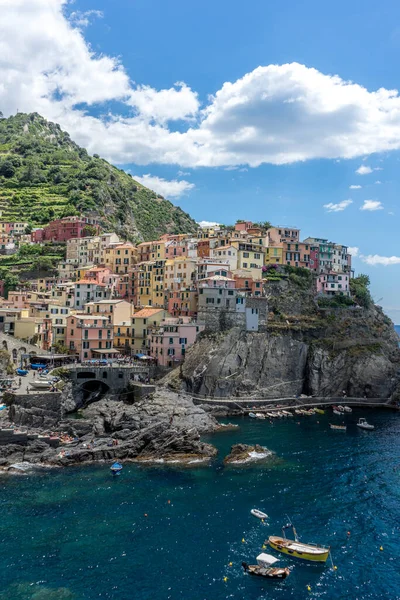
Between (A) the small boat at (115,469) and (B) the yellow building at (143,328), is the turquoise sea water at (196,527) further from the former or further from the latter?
(B) the yellow building at (143,328)

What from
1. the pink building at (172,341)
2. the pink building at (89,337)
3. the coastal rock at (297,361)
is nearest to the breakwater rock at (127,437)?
the coastal rock at (297,361)

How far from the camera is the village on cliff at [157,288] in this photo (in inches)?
3391

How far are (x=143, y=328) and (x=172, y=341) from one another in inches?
285

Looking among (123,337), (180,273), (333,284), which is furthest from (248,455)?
(333,284)

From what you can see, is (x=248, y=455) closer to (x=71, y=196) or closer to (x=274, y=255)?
(x=274, y=255)

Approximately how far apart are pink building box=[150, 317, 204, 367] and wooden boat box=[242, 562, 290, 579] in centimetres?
5088

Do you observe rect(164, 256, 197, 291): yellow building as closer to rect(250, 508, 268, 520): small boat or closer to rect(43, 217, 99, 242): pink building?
rect(43, 217, 99, 242): pink building

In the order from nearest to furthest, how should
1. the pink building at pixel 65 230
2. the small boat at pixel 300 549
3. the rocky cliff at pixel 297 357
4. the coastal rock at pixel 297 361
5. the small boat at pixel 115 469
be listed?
the small boat at pixel 300 549, the small boat at pixel 115 469, the coastal rock at pixel 297 361, the rocky cliff at pixel 297 357, the pink building at pixel 65 230

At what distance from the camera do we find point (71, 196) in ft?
498

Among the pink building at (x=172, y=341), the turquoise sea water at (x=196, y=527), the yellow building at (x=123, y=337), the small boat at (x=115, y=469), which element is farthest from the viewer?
the yellow building at (x=123, y=337)

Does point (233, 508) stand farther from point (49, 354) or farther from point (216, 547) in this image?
point (49, 354)

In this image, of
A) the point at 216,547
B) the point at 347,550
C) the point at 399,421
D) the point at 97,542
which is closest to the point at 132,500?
the point at 97,542

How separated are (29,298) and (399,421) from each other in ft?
217

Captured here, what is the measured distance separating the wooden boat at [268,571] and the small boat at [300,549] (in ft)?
6.74
